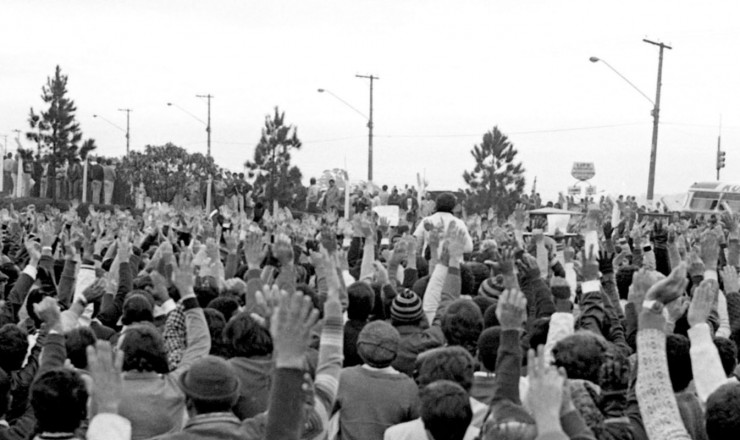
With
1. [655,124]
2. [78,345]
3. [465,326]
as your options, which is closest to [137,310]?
[78,345]

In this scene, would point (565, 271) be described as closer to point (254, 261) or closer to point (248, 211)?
point (254, 261)

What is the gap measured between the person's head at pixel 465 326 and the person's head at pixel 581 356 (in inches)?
44.5

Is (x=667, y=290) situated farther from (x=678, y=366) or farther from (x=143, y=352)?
(x=143, y=352)

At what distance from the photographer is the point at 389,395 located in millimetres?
5617

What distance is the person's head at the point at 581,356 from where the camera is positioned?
4945mm

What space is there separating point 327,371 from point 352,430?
756 millimetres

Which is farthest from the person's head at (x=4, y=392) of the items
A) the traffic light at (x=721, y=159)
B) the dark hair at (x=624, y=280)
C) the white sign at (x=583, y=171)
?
the traffic light at (x=721, y=159)

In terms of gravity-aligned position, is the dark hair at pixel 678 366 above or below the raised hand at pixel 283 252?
below

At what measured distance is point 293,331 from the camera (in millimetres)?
3730

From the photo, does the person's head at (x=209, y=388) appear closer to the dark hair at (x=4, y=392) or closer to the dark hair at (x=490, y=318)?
the dark hair at (x=4, y=392)

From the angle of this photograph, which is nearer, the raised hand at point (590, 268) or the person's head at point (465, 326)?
the person's head at point (465, 326)

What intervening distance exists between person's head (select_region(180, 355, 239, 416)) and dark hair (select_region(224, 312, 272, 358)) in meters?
1.01

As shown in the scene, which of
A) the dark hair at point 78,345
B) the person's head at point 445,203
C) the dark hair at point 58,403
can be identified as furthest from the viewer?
the person's head at point 445,203

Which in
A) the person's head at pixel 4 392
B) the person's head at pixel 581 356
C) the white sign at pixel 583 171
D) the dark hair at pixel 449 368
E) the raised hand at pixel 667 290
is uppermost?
the white sign at pixel 583 171
